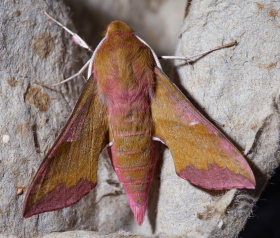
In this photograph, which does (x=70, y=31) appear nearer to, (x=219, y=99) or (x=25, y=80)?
(x=25, y=80)

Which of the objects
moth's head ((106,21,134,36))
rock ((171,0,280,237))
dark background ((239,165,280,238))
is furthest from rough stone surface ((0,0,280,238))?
dark background ((239,165,280,238))

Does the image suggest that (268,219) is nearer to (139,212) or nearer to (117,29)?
(139,212)

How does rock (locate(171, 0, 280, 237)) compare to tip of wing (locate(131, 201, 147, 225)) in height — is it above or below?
above

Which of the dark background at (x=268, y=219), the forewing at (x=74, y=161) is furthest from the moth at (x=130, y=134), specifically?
the dark background at (x=268, y=219)

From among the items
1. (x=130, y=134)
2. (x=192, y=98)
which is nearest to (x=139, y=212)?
(x=130, y=134)

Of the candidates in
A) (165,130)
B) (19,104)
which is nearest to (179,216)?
(165,130)

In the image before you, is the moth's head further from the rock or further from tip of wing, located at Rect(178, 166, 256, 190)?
tip of wing, located at Rect(178, 166, 256, 190)
